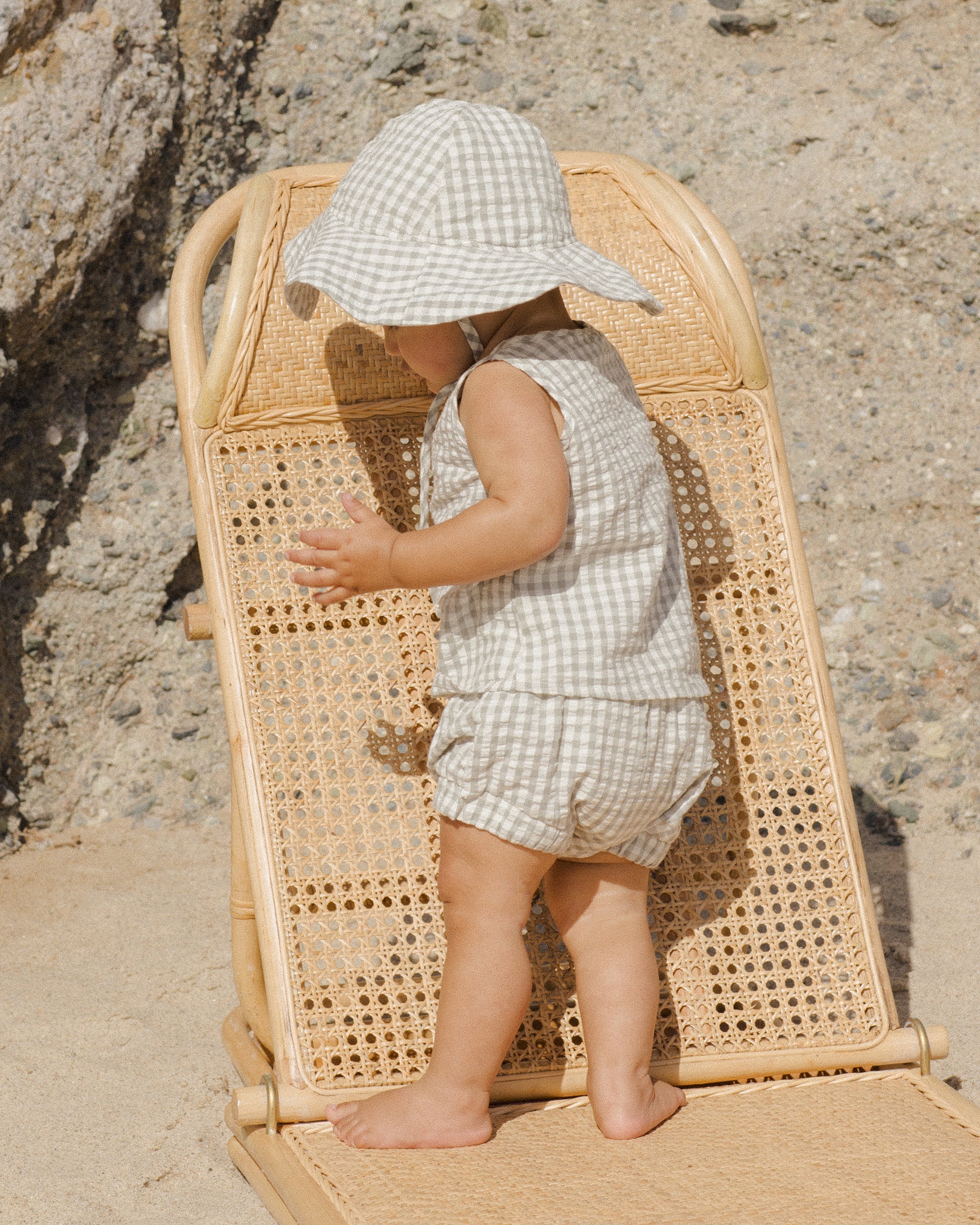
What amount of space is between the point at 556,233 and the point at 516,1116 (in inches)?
37.0

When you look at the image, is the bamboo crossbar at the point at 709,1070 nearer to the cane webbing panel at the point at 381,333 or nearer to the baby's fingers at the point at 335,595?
the baby's fingers at the point at 335,595

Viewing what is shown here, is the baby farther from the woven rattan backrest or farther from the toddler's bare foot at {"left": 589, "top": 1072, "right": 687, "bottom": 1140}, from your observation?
the woven rattan backrest

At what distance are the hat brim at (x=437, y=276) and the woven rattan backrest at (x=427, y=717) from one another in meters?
0.32

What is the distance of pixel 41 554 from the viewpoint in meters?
2.37

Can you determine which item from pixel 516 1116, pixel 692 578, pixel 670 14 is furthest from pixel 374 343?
pixel 670 14

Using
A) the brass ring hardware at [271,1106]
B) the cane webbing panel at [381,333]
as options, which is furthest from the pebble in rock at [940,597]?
the brass ring hardware at [271,1106]

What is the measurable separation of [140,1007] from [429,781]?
2.18 feet

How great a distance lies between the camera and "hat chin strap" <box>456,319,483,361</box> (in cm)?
135

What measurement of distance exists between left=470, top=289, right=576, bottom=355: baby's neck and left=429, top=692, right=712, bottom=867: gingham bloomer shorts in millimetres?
378

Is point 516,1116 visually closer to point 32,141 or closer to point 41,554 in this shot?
point 41,554

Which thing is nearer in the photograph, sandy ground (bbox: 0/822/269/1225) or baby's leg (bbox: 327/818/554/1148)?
baby's leg (bbox: 327/818/554/1148)

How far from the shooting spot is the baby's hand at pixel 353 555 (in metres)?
1.23

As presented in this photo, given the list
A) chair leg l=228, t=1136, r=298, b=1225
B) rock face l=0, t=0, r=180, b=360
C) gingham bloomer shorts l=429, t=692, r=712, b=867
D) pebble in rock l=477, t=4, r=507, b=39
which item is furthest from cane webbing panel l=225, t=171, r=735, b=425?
pebble in rock l=477, t=4, r=507, b=39

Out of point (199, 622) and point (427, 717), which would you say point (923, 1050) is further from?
A: point (199, 622)
